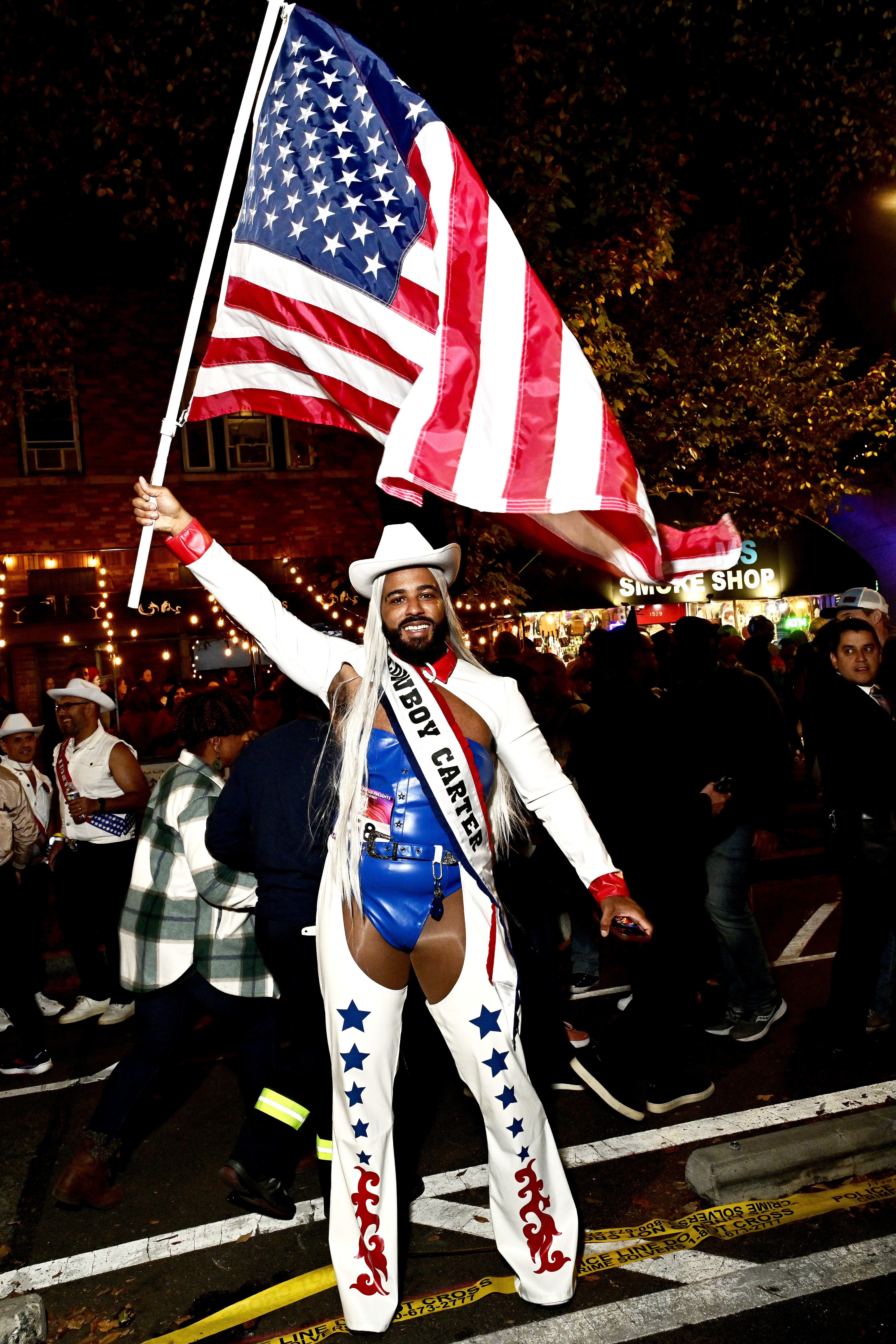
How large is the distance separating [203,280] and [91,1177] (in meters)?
3.35

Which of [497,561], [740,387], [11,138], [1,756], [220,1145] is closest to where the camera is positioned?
[220,1145]

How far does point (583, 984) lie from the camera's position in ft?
20.1

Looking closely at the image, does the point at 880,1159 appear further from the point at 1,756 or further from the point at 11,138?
the point at 11,138

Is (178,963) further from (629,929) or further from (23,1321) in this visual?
(629,929)

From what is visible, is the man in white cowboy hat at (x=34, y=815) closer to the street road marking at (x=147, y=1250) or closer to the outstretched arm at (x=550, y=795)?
the street road marking at (x=147, y=1250)

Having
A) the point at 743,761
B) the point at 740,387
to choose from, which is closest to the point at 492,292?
the point at 743,761

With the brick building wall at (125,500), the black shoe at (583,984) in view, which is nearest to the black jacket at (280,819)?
the black shoe at (583,984)

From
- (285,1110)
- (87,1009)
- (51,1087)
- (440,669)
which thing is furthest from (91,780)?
(440,669)

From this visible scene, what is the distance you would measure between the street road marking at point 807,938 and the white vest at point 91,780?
13.9 feet

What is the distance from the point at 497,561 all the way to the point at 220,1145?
978 cm

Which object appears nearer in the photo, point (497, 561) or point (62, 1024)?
point (62, 1024)

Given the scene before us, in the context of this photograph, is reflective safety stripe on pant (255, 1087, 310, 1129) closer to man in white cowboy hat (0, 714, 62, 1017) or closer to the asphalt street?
the asphalt street

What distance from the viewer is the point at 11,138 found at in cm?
1007

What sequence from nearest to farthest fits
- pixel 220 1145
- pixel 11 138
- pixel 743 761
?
pixel 220 1145 → pixel 743 761 → pixel 11 138
